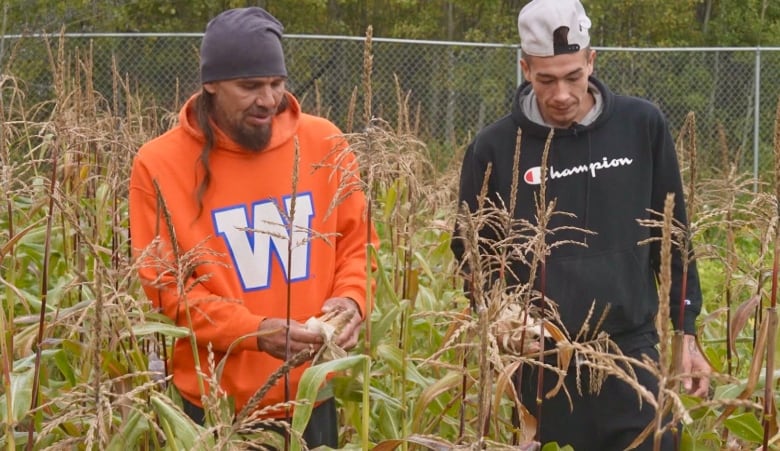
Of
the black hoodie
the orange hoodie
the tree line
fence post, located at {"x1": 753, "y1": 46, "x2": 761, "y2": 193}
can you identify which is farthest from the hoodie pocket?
the tree line

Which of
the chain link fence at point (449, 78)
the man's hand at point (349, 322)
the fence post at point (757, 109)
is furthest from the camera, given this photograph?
the fence post at point (757, 109)

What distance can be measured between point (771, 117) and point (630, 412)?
36.3 feet

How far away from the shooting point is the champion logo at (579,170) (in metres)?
3.29

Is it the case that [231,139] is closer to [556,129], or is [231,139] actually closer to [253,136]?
[253,136]

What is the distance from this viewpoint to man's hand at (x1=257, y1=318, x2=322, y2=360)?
9.02ft

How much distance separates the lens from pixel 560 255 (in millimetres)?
3283

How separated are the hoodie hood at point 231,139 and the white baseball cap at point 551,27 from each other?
72 cm

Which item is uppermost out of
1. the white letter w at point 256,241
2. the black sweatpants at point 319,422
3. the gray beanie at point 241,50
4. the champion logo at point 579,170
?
the gray beanie at point 241,50

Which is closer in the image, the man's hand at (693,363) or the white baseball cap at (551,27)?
the man's hand at (693,363)

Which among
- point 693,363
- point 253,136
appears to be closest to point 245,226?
point 253,136

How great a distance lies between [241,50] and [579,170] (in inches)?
40.4

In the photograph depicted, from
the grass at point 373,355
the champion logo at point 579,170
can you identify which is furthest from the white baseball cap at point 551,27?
the grass at point 373,355

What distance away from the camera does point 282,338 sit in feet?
9.79

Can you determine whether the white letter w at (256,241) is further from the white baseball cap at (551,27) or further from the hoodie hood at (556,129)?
the white baseball cap at (551,27)
